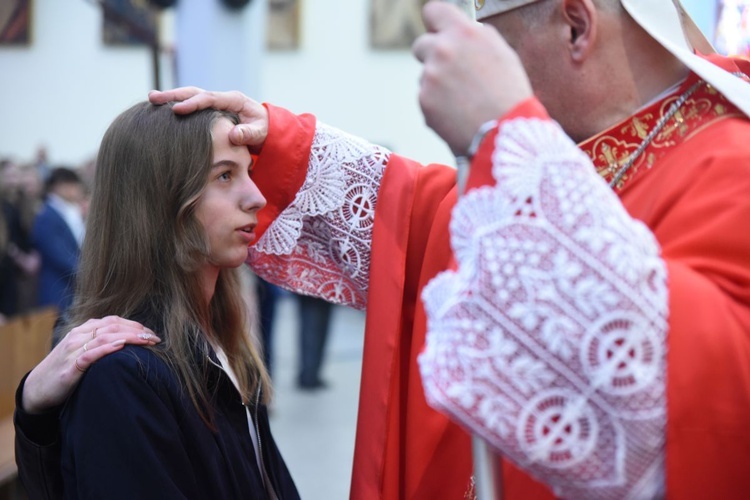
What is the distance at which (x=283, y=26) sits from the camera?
1238 centimetres

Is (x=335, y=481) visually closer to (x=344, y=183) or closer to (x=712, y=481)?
(x=344, y=183)

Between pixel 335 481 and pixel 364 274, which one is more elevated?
pixel 364 274

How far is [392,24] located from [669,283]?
11602mm

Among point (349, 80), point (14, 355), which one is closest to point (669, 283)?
point (14, 355)

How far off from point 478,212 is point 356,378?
6.52 meters

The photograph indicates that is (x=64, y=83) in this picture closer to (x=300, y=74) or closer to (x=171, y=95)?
(x=300, y=74)

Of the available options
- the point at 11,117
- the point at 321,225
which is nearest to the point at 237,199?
the point at 321,225

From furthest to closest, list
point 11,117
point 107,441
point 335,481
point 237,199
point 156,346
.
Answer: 1. point 11,117
2. point 335,481
3. point 237,199
4. point 156,346
5. point 107,441

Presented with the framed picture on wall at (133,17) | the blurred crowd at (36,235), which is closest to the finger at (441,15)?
the framed picture on wall at (133,17)

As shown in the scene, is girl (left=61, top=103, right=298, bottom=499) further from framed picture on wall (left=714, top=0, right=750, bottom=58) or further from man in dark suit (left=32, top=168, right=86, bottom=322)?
man in dark suit (left=32, top=168, right=86, bottom=322)

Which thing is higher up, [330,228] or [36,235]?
[330,228]

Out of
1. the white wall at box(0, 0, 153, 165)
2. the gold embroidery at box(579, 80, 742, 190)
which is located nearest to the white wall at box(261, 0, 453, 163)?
the white wall at box(0, 0, 153, 165)

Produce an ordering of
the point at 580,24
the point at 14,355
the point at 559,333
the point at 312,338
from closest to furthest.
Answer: the point at 559,333 < the point at 580,24 < the point at 14,355 < the point at 312,338

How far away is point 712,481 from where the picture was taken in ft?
3.22
